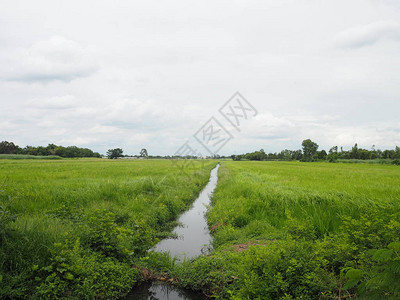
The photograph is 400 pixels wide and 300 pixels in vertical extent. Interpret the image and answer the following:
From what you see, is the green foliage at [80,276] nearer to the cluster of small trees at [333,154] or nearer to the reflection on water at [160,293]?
the reflection on water at [160,293]

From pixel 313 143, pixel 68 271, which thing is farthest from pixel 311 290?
pixel 313 143

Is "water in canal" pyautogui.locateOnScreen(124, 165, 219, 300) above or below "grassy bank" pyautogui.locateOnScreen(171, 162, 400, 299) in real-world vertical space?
below

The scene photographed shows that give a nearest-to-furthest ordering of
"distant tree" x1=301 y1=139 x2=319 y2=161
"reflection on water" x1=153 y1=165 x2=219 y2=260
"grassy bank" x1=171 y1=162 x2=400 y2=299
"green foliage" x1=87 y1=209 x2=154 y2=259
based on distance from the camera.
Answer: "grassy bank" x1=171 y1=162 x2=400 y2=299 → "green foliage" x1=87 y1=209 x2=154 y2=259 → "reflection on water" x1=153 y1=165 x2=219 y2=260 → "distant tree" x1=301 y1=139 x2=319 y2=161

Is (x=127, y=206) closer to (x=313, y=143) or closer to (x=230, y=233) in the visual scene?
(x=230, y=233)

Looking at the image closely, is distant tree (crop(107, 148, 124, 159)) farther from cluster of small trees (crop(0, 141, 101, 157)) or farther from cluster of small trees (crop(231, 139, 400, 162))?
cluster of small trees (crop(231, 139, 400, 162))

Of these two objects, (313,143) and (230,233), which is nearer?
(230,233)

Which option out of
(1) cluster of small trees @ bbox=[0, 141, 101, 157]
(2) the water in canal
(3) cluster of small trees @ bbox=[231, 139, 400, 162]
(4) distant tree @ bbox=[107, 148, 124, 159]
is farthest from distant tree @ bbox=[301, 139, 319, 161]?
(1) cluster of small trees @ bbox=[0, 141, 101, 157]

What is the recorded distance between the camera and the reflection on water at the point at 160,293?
4.41 metres

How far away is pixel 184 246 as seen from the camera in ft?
22.6

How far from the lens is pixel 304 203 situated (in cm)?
852

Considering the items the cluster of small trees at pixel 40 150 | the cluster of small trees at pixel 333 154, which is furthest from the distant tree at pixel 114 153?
the cluster of small trees at pixel 333 154

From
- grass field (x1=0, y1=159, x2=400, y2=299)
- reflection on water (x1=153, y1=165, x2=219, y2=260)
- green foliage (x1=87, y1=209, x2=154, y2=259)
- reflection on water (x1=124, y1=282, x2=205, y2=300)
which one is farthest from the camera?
reflection on water (x1=153, y1=165, x2=219, y2=260)

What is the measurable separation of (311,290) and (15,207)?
825cm

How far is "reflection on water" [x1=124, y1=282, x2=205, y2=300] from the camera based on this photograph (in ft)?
14.5
